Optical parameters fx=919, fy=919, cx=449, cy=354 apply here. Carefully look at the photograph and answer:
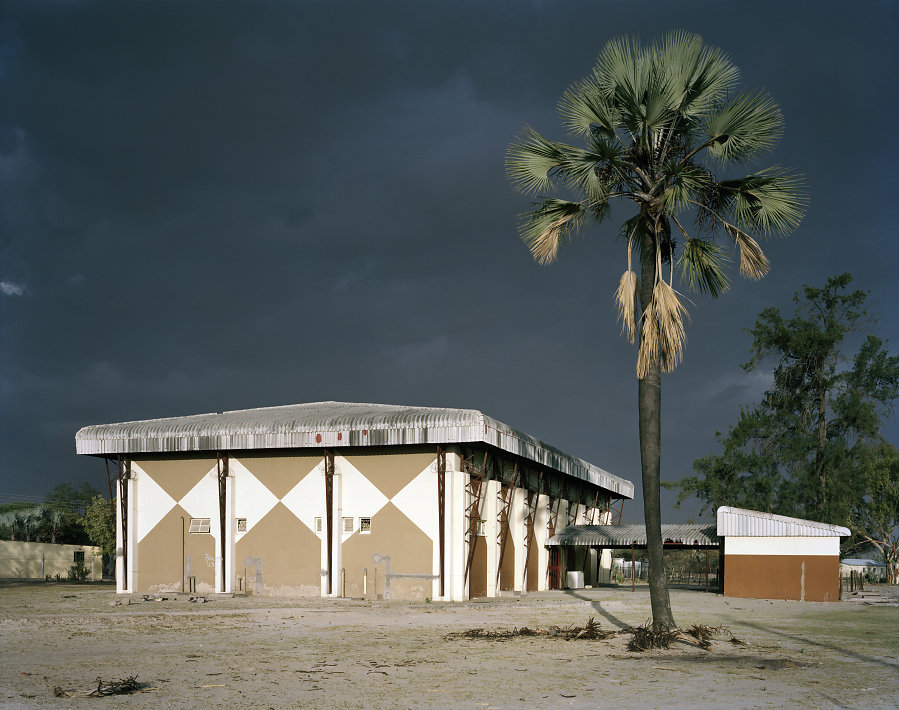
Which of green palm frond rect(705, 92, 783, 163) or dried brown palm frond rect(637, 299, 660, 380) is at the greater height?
green palm frond rect(705, 92, 783, 163)

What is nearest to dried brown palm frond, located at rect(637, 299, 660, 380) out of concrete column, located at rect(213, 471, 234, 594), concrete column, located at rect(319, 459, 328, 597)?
concrete column, located at rect(319, 459, 328, 597)

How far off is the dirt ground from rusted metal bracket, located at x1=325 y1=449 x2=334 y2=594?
918 centimetres

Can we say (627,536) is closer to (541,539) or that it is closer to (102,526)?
(541,539)

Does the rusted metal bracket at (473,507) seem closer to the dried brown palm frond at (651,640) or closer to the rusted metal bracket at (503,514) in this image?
the rusted metal bracket at (503,514)

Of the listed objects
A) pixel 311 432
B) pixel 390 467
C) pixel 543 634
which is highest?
pixel 311 432

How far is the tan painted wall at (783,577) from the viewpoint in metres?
35.9

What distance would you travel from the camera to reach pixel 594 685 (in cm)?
1174

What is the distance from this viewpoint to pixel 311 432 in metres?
34.8

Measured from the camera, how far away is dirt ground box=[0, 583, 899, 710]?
1074 cm

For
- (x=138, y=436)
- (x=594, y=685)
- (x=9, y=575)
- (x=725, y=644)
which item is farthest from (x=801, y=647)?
(x=9, y=575)

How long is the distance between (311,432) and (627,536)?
16685mm

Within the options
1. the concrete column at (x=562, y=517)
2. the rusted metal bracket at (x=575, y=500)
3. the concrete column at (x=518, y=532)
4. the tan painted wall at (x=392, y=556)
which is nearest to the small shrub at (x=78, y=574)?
the tan painted wall at (x=392, y=556)

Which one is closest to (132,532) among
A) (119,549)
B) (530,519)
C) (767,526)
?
(119,549)

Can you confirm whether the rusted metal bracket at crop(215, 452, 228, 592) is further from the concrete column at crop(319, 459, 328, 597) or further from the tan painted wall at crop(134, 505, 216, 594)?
the concrete column at crop(319, 459, 328, 597)
